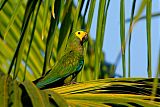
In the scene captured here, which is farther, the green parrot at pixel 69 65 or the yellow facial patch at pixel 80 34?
the yellow facial patch at pixel 80 34

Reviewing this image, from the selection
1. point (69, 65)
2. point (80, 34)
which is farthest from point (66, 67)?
point (80, 34)

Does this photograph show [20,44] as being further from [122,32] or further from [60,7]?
[122,32]

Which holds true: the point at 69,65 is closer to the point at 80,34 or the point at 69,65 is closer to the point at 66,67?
the point at 66,67

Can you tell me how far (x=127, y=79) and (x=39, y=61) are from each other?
1.53 metres

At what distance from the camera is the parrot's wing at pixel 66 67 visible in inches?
81.3

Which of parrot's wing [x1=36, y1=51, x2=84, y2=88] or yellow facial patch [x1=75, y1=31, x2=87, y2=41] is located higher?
yellow facial patch [x1=75, y1=31, x2=87, y2=41]

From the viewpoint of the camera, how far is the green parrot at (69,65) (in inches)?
79.2

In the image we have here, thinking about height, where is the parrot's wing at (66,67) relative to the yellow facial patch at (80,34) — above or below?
below

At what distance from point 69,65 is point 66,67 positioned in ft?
0.19

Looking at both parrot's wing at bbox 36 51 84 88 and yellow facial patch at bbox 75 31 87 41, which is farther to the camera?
yellow facial patch at bbox 75 31 87 41

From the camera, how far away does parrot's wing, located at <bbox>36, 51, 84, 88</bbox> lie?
6.78ft

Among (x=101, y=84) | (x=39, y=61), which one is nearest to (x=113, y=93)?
(x=101, y=84)

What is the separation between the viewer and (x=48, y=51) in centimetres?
136

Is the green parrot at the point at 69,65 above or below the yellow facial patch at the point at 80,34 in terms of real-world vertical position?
below
